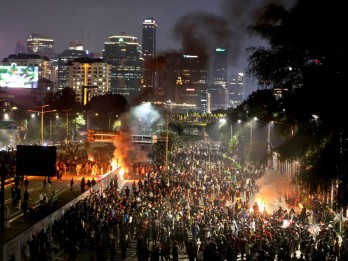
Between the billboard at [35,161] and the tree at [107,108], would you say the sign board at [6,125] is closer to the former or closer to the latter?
the billboard at [35,161]

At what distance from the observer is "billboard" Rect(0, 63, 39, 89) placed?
314 feet

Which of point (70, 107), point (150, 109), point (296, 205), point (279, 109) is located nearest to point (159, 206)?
point (296, 205)

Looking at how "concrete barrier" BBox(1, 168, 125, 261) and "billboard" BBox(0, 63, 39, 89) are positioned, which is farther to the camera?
"billboard" BBox(0, 63, 39, 89)

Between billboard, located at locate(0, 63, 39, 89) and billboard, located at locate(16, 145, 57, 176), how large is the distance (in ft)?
279

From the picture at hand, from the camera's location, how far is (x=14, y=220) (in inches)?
908

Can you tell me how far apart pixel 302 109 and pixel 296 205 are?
20063 millimetres

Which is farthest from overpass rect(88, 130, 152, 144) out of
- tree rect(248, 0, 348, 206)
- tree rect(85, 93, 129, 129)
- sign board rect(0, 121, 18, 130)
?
tree rect(85, 93, 129, 129)

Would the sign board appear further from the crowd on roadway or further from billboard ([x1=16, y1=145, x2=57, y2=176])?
billboard ([x1=16, y1=145, x2=57, y2=176])

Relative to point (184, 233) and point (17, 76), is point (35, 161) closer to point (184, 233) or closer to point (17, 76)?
point (184, 233)

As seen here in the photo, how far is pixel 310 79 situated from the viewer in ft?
37.9

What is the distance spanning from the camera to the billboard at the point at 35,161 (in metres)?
15.9

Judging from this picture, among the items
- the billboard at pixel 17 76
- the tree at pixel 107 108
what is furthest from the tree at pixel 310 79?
the tree at pixel 107 108

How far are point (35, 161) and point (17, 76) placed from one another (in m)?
85.7

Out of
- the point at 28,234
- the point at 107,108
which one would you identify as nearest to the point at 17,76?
the point at 107,108
